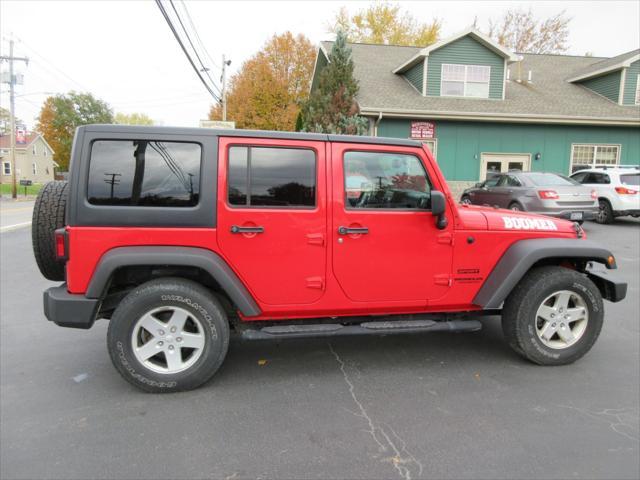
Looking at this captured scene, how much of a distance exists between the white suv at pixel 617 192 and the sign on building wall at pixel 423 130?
6174 millimetres

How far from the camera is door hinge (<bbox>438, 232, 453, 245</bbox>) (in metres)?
3.63

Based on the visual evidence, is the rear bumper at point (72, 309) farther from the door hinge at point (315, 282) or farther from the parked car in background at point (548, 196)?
the parked car in background at point (548, 196)

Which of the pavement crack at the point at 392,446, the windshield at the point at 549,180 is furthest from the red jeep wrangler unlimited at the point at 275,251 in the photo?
the windshield at the point at 549,180

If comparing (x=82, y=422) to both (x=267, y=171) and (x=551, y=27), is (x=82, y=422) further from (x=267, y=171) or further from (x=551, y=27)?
(x=551, y=27)

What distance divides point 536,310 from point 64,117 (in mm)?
80540

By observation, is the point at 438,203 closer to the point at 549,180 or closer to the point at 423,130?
the point at 549,180

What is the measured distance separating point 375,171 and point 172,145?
1.54 m

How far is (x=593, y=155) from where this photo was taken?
62.2 feet

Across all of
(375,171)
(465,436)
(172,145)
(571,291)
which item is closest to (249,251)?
→ (172,145)

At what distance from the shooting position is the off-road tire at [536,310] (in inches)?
147

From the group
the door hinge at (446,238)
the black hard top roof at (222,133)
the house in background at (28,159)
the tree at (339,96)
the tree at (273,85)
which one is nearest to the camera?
the black hard top roof at (222,133)

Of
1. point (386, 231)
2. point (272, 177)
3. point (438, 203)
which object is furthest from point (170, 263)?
point (438, 203)

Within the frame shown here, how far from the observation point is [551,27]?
109 ft

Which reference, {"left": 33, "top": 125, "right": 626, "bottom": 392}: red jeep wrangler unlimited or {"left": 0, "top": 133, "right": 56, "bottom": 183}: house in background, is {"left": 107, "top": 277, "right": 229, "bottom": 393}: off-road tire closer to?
{"left": 33, "top": 125, "right": 626, "bottom": 392}: red jeep wrangler unlimited
